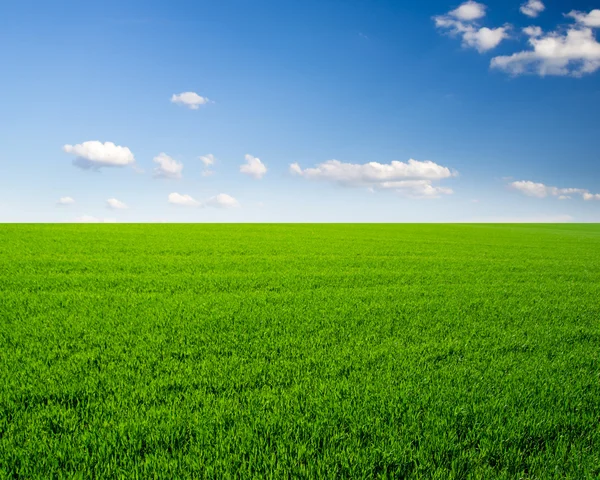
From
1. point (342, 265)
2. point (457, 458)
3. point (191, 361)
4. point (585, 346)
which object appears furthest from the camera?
point (342, 265)

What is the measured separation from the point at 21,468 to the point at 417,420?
3788 mm

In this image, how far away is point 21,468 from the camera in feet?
11.1

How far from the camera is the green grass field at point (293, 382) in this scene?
11.8ft

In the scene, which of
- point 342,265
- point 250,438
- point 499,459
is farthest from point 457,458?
point 342,265

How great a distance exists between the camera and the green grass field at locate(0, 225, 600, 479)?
360 centimetres

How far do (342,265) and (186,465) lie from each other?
1252cm

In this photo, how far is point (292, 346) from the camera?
6.29 meters

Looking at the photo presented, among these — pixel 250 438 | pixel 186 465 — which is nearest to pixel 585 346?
pixel 250 438

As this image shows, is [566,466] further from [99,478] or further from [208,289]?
[208,289]

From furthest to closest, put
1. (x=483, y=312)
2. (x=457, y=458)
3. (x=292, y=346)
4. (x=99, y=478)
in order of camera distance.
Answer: (x=483, y=312) < (x=292, y=346) < (x=457, y=458) < (x=99, y=478)

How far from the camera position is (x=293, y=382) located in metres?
5.06

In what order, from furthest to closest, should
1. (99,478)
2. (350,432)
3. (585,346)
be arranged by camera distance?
(585,346), (350,432), (99,478)

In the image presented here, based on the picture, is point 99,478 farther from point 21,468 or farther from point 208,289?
point 208,289

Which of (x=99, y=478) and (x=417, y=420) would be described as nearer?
(x=99, y=478)
